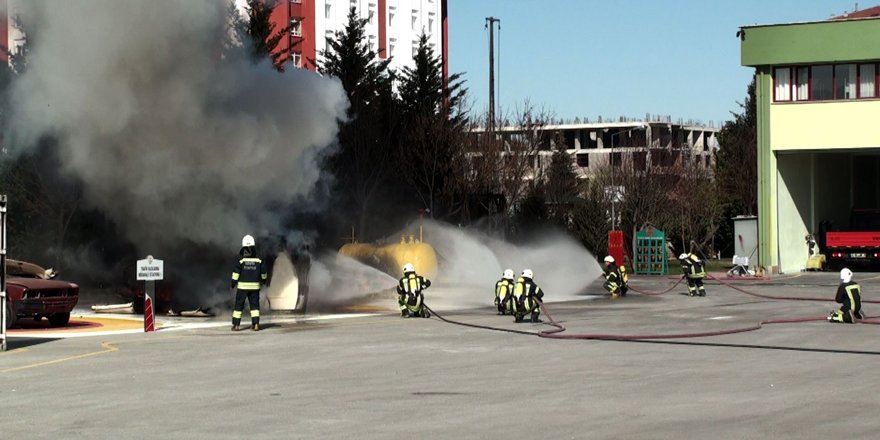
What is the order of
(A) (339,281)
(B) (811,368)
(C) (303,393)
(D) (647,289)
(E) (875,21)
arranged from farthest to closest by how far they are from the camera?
(E) (875,21) → (D) (647,289) → (A) (339,281) → (B) (811,368) → (C) (303,393)

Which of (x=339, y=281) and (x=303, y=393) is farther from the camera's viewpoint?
(x=339, y=281)

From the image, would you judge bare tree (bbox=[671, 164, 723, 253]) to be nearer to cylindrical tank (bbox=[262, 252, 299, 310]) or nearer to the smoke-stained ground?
the smoke-stained ground

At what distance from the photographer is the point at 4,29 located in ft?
106

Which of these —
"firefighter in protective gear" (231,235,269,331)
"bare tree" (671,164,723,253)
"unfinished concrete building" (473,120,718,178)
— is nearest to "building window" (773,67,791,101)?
"unfinished concrete building" (473,120,718,178)

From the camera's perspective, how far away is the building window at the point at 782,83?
51531mm

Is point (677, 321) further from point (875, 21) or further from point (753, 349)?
point (875, 21)

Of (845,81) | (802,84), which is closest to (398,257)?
(802,84)

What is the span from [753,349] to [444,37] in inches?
3117

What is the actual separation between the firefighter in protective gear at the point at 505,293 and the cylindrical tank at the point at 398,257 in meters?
8.61

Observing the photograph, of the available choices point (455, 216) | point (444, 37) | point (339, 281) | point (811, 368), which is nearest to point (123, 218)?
point (339, 281)

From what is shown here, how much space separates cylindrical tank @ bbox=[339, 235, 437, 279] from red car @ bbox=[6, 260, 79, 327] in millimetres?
12741

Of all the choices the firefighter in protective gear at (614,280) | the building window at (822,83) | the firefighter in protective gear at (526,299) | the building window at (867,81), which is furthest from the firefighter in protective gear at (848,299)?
the building window at (822,83)

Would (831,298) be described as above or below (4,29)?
below

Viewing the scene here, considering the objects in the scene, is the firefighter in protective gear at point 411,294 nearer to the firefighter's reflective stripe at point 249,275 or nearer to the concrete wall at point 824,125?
the firefighter's reflective stripe at point 249,275
